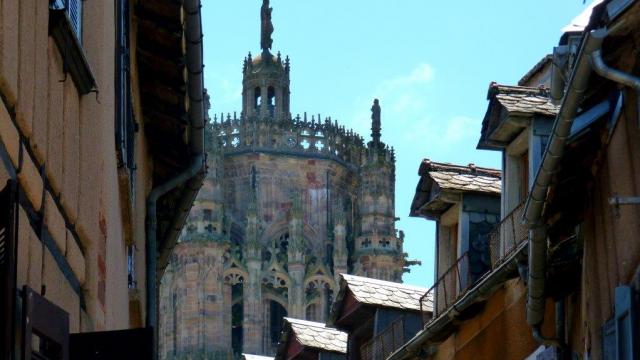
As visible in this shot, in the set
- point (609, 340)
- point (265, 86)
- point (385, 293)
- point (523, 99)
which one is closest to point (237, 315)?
point (265, 86)

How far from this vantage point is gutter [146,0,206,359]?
1417cm

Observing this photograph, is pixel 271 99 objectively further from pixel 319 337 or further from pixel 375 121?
pixel 319 337


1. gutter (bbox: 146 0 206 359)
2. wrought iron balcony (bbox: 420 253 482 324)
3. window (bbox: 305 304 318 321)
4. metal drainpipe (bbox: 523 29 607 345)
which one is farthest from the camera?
window (bbox: 305 304 318 321)

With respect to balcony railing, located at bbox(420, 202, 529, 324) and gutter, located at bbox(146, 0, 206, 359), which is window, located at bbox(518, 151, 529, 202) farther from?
gutter, located at bbox(146, 0, 206, 359)

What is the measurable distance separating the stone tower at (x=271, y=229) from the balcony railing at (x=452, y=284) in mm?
70694

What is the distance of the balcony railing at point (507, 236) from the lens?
49.6 ft

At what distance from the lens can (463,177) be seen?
1886 cm

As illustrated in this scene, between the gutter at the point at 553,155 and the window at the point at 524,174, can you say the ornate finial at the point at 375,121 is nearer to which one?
the window at the point at 524,174

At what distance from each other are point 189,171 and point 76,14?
772 centimetres

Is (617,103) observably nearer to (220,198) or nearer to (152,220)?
(152,220)

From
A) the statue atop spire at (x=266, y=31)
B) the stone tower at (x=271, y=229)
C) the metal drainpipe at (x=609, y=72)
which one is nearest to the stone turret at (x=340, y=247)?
the stone tower at (x=271, y=229)

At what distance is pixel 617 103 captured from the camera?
9.68 metres

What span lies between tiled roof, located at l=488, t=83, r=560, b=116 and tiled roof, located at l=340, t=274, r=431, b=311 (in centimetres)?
669

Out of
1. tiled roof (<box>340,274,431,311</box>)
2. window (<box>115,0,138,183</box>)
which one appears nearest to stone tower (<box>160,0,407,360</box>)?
tiled roof (<box>340,274,431,311</box>)
